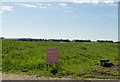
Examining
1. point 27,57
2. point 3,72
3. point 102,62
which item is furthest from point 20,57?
point 102,62

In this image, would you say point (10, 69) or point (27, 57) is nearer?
point (10, 69)

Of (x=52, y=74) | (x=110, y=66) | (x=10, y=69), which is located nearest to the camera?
(x=52, y=74)

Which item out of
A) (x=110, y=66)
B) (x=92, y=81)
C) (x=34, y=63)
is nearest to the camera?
(x=92, y=81)

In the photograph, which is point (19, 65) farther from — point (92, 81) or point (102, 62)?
point (102, 62)

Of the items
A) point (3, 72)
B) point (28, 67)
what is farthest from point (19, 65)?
point (3, 72)

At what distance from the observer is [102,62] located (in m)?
17.6

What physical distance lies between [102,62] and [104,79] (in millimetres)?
6311

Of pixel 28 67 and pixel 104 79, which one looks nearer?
pixel 104 79

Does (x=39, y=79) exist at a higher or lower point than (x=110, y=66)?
higher

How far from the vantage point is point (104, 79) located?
11.5 m

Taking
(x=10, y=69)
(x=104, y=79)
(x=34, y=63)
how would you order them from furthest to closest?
1. (x=34, y=63)
2. (x=10, y=69)
3. (x=104, y=79)

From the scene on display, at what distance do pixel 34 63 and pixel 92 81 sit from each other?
6.23 m

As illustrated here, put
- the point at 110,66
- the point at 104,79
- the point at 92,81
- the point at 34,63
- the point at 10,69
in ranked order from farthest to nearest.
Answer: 1. the point at 110,66
2. the point at 34,63
3. the point at 10,69
4. the point at 104,79
5. the point at 92,81

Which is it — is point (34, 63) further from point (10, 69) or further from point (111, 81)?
point (111, 81)
